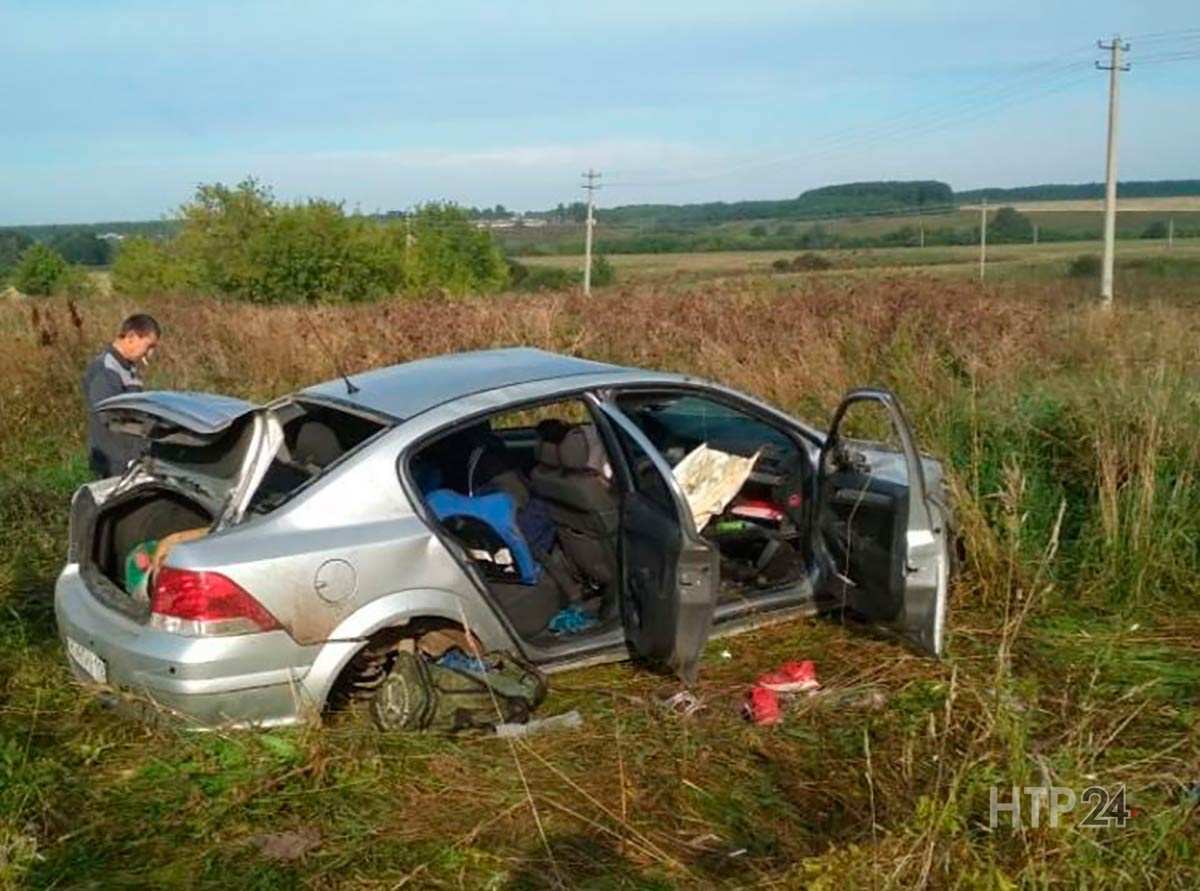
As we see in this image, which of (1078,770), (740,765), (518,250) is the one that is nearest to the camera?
(1078,770)

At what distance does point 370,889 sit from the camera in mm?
3748

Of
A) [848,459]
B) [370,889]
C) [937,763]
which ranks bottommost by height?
[370,889]

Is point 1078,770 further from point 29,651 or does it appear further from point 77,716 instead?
point 29,651

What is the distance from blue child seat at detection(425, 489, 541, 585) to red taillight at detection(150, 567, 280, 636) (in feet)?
3.31

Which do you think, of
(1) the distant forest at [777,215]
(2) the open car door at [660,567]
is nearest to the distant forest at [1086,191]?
(1) the distant forest at [777,215]

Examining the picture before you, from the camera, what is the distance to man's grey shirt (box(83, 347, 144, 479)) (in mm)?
7016

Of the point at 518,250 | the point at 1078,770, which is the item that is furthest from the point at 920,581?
the point at 518,250

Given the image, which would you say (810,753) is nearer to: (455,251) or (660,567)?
(660,567)

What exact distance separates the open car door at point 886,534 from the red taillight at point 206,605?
258 centimetres

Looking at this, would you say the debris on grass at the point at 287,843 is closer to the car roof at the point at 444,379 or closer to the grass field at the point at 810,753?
the grass field at the point at 810,753

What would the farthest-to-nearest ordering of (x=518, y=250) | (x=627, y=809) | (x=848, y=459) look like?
(x=518, y=250) < (x=848, y=459) < (x=627, y=809)

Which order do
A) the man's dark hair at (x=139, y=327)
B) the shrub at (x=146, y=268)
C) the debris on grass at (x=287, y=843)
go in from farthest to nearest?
the shrub at (x=146, y=268), the man's dark hair at (x=139, y=327), the debris on grass at (x=287, y=843)

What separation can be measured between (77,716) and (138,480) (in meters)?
1.01

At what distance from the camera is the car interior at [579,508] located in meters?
5.29
